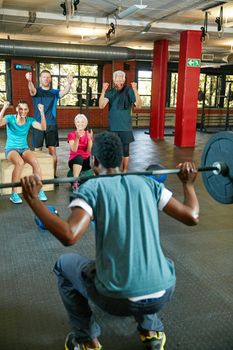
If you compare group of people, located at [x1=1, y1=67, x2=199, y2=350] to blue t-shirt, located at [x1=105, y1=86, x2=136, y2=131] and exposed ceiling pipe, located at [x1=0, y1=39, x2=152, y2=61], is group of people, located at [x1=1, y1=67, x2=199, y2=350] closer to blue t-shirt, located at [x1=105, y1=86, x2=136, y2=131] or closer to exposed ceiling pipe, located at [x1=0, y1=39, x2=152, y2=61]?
blue t-shirt, located at [x1=105, y1=86, x2=136, y2=131]

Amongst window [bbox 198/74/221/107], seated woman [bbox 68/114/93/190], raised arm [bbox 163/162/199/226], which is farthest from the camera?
window [bbox 198/74/221/107]

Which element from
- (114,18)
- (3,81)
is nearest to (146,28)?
(114,18)

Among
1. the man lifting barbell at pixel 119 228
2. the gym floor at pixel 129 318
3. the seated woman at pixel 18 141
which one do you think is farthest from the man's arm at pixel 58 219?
the seated woman at pixel 18 141

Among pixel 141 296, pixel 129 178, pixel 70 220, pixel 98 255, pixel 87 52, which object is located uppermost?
pixel 87 52

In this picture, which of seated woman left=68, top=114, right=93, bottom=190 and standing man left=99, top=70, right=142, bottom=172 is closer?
seated woman left=68, top=114, right=93, bottom=190

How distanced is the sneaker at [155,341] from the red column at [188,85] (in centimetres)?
572

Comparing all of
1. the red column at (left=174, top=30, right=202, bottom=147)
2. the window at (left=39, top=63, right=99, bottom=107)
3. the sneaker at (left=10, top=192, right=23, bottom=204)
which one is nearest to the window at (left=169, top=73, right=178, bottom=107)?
the window at (left=39, top=63, right=99, bottom=107)

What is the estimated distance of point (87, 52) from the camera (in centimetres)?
695

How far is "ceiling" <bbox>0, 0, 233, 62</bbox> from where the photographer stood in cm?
500

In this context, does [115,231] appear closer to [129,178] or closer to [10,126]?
[129,178]

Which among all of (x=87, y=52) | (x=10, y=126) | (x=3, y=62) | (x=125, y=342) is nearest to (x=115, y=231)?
(x=125, y=342)

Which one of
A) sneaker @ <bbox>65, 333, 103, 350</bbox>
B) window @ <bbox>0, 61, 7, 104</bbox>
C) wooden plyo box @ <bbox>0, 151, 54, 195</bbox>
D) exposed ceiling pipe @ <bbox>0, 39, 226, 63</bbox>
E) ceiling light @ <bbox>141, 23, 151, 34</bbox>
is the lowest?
sneaker @ <bbox>65, 333, 103, 350</bbox>

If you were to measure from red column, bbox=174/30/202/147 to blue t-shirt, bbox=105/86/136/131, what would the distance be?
10.8ft

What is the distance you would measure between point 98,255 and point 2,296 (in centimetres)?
91
